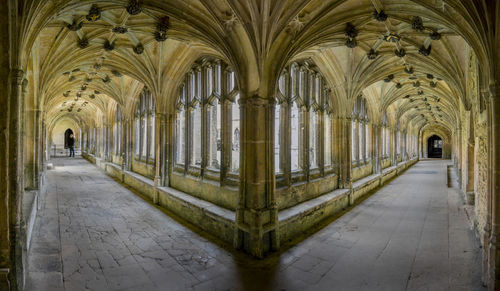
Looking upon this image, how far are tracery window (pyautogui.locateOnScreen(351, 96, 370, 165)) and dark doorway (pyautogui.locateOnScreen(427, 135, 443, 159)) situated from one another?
3070 cm

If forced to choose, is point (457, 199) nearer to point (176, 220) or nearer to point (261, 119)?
point (261, 119)

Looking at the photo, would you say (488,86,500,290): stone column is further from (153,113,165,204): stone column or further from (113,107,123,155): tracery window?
(113,107,123,155): tracery window

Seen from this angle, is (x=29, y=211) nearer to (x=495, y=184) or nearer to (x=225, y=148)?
(x=225, y=148)

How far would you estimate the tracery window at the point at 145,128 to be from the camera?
9839mm

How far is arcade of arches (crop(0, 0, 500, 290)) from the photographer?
10.7ft

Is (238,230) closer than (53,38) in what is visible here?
Yes

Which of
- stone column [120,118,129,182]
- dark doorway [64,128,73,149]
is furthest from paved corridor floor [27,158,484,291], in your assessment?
dark doorway [64,128,73,149]

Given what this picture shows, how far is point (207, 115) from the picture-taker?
21.8 feet

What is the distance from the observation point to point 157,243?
4559 millimetres

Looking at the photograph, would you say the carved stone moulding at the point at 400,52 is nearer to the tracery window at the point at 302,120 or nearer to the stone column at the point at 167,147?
the tracery window at the point at 302,120

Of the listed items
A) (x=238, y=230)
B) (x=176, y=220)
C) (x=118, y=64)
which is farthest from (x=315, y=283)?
(x=118, y=64)

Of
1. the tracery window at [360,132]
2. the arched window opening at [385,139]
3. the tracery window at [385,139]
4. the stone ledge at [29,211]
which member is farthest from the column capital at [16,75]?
the tracery window at [385,139]

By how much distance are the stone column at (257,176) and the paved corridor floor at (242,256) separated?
38 centimetres

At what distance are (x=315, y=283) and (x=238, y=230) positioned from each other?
1.57 meters
